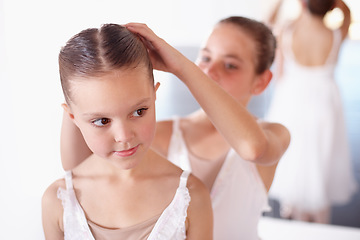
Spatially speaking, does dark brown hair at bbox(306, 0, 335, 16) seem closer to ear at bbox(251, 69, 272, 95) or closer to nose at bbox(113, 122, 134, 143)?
ear at bbox(251, 69, 272, 95)

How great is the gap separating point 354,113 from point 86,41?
3.59 metres

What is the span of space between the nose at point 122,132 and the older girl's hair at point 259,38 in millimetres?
596

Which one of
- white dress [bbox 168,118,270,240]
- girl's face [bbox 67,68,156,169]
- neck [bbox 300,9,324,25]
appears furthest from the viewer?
neck [bbox 300,9,324,25]

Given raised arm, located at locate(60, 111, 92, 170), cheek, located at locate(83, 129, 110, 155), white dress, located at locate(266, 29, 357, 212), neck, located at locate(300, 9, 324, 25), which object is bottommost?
white dress, located at locate(266, 29, 357, 212)

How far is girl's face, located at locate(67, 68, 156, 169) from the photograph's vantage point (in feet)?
2.13

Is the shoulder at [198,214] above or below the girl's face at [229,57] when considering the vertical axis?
below

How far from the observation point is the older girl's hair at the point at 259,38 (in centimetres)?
116

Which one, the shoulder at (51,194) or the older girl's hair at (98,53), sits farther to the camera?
the shoulder at (51,194)

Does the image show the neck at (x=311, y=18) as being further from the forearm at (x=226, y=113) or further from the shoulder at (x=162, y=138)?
the forearm at (x=226, y=113)

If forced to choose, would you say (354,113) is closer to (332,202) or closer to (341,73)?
(341,73)

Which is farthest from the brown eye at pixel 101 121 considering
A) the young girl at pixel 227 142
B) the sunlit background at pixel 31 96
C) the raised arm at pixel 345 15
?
the raised arm at pixel 345 15

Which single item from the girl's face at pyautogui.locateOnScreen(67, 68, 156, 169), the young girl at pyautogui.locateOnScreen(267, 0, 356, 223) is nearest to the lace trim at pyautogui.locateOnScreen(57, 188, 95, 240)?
the girl's face at pyautogui.locateOnScreen(67, 68, 156, 169)

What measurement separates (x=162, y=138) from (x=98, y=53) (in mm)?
544

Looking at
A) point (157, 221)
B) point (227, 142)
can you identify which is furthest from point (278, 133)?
point (157, 221)
